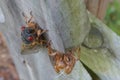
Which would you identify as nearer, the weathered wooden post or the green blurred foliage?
the weathered wooden post

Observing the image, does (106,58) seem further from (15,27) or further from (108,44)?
(15,27)

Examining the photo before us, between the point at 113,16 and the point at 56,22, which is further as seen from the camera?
the point at 113,16

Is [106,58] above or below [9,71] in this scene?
above

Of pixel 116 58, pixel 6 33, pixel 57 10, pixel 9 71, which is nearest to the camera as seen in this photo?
pixel 57 10

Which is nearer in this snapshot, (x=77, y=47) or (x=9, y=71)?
(x=77, y=47)

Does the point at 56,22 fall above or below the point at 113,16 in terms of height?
above

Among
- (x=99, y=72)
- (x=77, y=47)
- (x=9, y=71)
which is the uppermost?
(x=77, y=47)

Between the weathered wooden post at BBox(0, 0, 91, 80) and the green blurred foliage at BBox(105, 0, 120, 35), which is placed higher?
the weathered wooden post at BBox(0, 0, 91, 80)

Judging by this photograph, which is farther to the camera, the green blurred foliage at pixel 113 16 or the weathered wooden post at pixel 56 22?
the green blurred foliage at pixel 113 16

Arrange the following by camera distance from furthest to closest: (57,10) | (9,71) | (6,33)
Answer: (9,71)
(6,33)
(57,10)

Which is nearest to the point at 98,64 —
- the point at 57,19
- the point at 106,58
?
the point at 106,58

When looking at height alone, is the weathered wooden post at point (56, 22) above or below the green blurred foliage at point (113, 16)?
above
